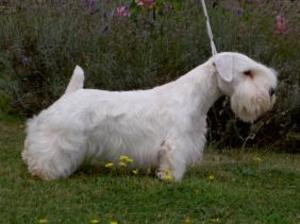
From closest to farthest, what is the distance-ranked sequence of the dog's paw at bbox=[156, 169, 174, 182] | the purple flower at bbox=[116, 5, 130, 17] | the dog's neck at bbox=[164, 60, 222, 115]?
the dog's paw at bbox=[156, 169, 174, 182] → the dog's neck at bbox=[164, 60, 222, 115] → the purple flower at bbox=[116, 5, 130, 17]

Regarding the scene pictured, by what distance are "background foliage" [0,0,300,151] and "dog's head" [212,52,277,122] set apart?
85.0 inches

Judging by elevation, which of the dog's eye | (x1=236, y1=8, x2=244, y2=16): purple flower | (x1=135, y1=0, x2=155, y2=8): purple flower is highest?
(x1=135, y1=0, x2=155, y2=8): purple flower

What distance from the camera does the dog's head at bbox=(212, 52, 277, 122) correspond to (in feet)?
24.6

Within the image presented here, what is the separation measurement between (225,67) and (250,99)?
1.30 feet

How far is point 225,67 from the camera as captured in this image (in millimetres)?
7469

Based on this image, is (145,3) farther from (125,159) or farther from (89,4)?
(125,159)

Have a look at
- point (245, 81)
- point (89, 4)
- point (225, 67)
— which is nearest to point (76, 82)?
point (225, 67)

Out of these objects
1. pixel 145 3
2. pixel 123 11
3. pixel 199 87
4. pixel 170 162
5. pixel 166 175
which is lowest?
pixel 166 175

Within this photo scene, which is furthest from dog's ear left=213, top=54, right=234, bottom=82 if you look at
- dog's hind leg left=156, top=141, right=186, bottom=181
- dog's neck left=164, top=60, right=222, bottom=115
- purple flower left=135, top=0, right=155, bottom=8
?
purple flower left=135, top=0, right=155, bottom=8

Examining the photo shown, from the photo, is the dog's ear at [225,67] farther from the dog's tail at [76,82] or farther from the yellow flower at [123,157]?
the dog's tail at [76,82]

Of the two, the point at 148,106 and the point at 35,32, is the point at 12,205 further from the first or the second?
the point at 35,32

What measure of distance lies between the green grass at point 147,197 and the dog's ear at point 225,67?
3.19 feet

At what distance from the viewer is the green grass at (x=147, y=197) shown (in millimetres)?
6430

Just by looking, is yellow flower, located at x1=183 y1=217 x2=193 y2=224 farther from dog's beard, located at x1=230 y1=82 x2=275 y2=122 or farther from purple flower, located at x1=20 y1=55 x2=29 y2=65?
purple flower, located at x1=20 y1=55 x2=29 y2=65
